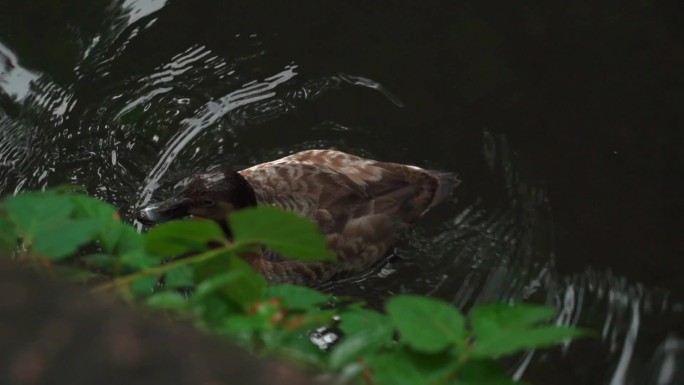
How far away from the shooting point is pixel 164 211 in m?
4.58

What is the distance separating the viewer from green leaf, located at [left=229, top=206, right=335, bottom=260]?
68.5 inches

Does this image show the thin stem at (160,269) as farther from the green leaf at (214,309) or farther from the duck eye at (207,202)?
the duck eye at (207,202)

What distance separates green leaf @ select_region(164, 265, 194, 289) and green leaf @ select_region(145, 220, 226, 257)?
60 millimetres

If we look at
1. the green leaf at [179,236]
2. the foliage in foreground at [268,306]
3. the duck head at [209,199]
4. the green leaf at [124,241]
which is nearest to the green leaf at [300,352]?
the foliage in foreground at [268,306]

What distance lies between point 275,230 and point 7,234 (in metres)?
0.45

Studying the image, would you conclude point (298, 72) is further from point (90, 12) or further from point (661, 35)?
point (661, 35)

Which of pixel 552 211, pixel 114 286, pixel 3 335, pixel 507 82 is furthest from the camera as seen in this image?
pixel 507 82

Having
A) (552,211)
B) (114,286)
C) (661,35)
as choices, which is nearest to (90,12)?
(552,211)

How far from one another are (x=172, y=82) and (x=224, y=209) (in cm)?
102

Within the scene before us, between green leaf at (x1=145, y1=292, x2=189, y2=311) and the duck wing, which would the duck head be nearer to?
the duck wing

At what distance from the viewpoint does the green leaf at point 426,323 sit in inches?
63.7

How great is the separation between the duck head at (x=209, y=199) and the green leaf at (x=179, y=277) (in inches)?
106

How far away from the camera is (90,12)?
18.2 feet

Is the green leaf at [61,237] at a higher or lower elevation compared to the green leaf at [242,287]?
higher
